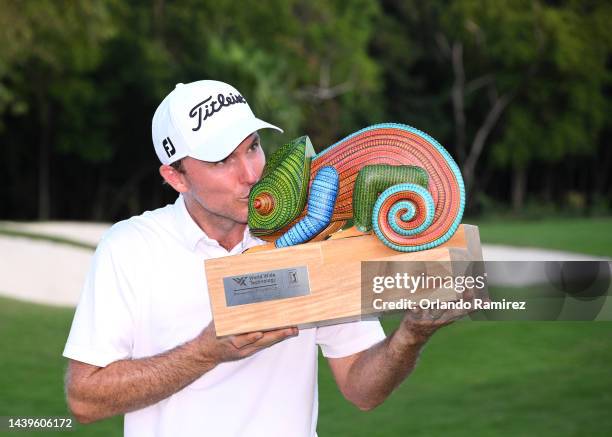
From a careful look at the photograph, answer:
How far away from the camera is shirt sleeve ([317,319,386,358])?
3275 mm

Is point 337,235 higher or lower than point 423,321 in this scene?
higher

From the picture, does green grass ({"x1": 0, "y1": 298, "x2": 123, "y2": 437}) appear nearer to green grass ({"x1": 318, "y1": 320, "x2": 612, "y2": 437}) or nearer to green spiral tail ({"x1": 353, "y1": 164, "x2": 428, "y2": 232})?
green grass ({"x1": 318, "y1": 320, "x2": 612, "y2": 437})

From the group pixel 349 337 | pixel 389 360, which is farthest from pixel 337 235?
pixel 349 337

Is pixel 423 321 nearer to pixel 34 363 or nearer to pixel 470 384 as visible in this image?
pixel 470 384

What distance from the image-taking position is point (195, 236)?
3.06 meters

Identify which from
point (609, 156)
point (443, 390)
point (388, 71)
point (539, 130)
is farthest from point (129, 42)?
point (443, 390)

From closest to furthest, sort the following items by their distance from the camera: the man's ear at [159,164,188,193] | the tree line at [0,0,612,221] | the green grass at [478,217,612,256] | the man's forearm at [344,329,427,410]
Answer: the man's forearm at [344,329,427,410], the man's ear at [159,164,188,193], the green grass at [478,217,612,256], the tree line at [0,0,612,221]

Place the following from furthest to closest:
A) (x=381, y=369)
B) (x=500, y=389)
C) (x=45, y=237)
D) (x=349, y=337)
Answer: (x=45, y=237), (x=500, y=389), (x=349, y=337), (x=381, y=369)

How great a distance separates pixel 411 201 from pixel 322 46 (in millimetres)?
43658

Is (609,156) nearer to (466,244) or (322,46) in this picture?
(322,46)

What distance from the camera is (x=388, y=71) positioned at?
160ft

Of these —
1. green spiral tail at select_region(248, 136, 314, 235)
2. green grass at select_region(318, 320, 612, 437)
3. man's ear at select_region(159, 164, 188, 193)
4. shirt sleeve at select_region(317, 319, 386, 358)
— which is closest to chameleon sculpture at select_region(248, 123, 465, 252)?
green spiral tail at select_region(248, 136, 314, 235)

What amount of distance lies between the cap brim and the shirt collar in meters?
0.26

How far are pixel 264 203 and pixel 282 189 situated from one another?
7cm
